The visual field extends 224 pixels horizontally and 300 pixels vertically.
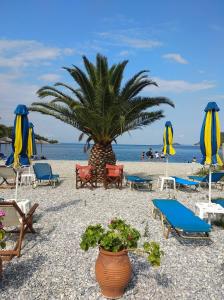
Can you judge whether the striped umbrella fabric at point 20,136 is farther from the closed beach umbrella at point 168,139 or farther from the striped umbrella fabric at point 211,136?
the closed beach umbrella at point 168,139

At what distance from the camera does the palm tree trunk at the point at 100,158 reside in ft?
42.9

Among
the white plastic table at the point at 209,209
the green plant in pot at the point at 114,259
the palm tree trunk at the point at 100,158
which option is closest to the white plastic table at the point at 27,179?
the palm tree trunk at the point at 100,158

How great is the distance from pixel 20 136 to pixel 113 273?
4219mm

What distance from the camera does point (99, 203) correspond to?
29.8 ft

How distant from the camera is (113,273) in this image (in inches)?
141

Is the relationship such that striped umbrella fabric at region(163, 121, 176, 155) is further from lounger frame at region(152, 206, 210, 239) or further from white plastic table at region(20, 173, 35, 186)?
white plastic table at region(20, 173, 35, 186)

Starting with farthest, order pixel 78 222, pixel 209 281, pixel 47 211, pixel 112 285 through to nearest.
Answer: pixel 47 211 < pixel 78 222 < pixel 209 281 < pixel 112 285

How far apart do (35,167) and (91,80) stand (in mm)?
4408

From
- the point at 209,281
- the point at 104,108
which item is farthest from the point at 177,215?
the point at 104,108

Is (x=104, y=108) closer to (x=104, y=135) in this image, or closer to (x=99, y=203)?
(x=104, y=135)

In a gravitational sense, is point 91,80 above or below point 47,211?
above

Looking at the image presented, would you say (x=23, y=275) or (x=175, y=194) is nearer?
(x=23, y=275)

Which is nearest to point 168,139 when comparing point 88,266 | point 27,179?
point 27,179

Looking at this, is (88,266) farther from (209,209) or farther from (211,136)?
(211,136)
